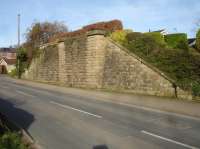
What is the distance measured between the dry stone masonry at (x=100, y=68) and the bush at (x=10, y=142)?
1152 centimetres

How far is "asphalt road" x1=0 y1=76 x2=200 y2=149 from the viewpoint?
353 inches

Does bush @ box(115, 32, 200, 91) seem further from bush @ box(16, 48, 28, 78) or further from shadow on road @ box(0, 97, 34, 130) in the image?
bush @ box(16, 48, 28, 78)

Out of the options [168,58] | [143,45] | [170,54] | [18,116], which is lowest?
[18,116]

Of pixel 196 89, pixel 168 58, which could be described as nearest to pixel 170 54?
pixel 168 58

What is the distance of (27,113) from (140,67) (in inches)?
359

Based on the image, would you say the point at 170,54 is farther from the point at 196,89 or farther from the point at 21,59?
the point at 21,59

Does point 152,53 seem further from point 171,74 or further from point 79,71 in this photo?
point 79,71

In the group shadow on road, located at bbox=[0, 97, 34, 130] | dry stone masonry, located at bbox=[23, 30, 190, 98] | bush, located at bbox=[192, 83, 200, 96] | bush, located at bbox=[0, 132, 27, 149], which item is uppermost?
dry stone masonry, located at bbox=[23, 30, 190, 98]

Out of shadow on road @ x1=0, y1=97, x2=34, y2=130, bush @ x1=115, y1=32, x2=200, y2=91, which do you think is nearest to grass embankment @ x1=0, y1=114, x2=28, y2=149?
shadow on road @ x1=0, y1=97, x2=34, y2=130

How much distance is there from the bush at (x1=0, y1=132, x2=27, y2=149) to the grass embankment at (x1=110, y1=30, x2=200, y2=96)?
11399 millimetres

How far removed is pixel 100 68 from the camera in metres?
25.6

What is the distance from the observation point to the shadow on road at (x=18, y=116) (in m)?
12.3

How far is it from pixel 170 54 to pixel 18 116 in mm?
11087

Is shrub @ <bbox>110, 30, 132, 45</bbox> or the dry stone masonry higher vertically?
shrub @ <bbox>110, 30, 132, 45</bbox>
